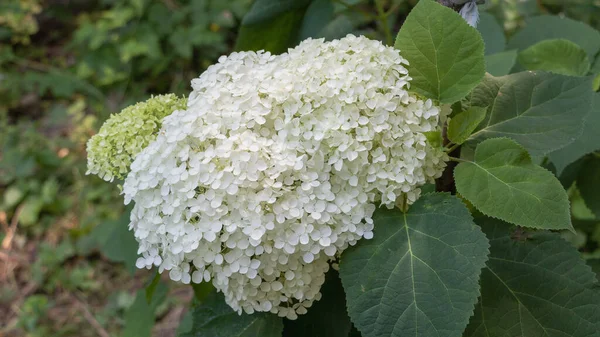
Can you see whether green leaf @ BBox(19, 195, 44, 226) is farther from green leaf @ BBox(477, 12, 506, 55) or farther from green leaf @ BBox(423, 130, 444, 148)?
green leaf @ BBox(423, 130, 444, 148)

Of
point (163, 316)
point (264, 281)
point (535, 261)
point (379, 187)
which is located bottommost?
point (163, 316)

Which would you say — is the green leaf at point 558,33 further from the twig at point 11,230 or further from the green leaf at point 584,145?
the twig at point 11,230

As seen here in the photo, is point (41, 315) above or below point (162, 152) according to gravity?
below

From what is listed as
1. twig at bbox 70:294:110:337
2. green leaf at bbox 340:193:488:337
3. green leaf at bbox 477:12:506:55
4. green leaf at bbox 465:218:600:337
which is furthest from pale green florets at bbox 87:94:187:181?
twig at bbox 70:294:110:337

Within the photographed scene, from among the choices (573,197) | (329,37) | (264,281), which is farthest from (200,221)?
(573,197)

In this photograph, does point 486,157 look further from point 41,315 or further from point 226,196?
point 41,315

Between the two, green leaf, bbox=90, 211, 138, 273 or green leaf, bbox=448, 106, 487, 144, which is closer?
green leaf, bbox=448, 106, 487, 144
